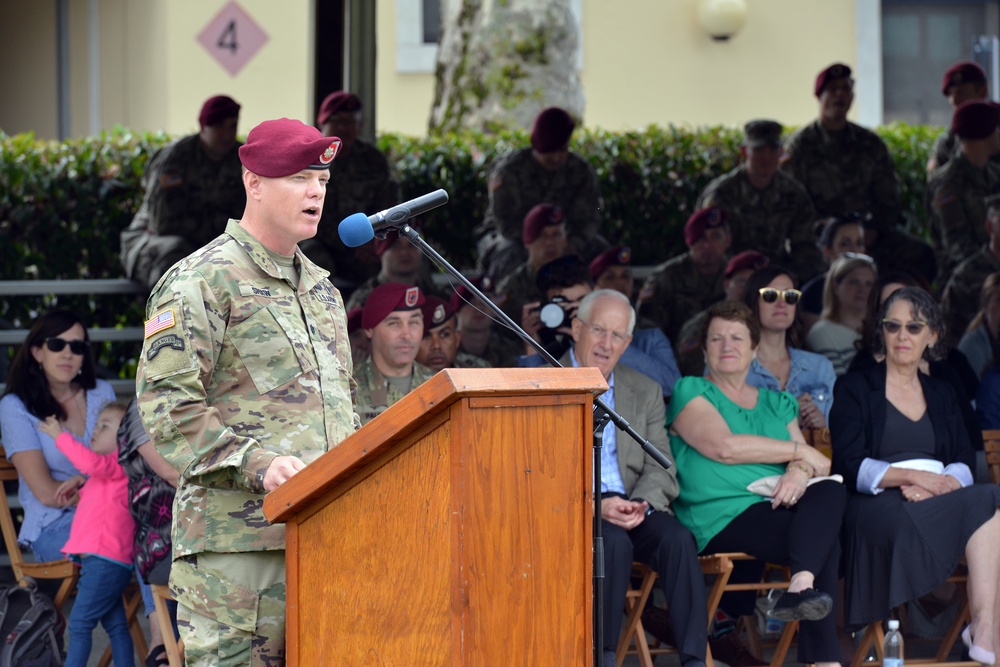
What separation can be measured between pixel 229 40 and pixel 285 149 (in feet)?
18.2

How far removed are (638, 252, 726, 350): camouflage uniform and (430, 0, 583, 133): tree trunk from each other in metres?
4.28

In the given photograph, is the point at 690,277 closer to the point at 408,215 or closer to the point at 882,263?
the point at 882,263

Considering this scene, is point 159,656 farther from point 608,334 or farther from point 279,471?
point 279,471

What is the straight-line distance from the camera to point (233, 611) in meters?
2.75

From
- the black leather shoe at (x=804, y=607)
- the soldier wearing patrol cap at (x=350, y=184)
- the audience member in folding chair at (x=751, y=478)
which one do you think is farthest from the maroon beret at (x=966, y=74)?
the black leather shoe at (x=804, y=607)

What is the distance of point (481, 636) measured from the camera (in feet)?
7.58

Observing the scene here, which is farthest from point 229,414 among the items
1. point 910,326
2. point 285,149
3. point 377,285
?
point 377,285

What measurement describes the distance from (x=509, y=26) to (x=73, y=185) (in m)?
4.76

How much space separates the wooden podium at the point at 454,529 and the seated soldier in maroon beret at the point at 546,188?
18.6ft

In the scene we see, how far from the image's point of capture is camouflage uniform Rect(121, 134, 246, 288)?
7.47m

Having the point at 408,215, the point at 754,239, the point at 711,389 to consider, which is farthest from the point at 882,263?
the point at 408,215

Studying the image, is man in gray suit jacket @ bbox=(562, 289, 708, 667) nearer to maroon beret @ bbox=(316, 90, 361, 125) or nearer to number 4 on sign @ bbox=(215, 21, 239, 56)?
maroon beret @ bbox=(316, 90, 361, 125)

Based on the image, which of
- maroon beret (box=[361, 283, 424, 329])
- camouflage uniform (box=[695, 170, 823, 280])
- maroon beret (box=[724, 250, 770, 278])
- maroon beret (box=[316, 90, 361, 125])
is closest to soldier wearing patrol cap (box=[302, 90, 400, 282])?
maroon beret (box=[316, 90, 361, 125])

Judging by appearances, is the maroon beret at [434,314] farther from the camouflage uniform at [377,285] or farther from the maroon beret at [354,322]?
the camouflage uniform at [377,285]
